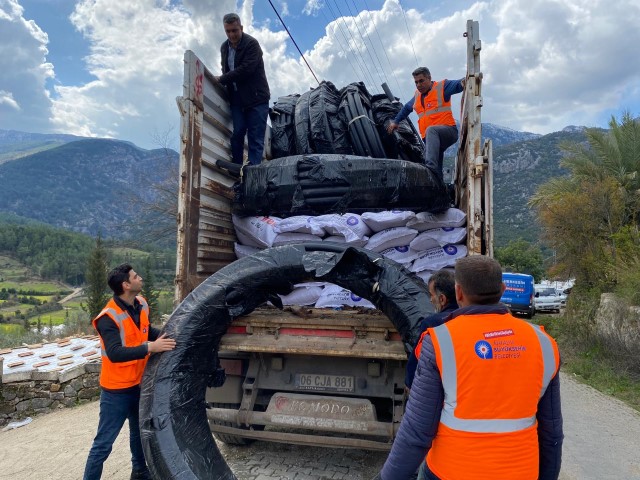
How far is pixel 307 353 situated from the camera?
300 centimetres

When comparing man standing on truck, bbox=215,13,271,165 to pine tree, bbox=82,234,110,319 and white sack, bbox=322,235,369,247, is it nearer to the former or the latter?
white sack, bbox=322,235,369,247

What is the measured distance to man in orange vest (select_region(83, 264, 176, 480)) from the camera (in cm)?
296

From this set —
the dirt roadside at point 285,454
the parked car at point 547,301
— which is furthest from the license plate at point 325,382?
the parked car at point 547,301

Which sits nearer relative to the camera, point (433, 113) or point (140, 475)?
point (140, 475)

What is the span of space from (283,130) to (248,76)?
86 centimetres

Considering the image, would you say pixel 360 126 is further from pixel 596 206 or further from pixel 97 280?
pixel 97 280

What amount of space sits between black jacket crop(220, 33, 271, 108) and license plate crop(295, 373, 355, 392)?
273 cm

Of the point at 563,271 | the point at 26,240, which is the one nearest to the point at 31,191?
the point at 26,240

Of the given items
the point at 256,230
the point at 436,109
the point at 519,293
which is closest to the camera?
the point at 256,230

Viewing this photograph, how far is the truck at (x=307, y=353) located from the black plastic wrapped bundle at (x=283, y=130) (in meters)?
1.47

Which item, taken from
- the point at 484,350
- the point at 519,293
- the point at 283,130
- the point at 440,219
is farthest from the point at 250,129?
the point at 519,293

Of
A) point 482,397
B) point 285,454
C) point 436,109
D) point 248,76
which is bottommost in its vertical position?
point 285,454

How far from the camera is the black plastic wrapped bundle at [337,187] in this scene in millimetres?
3805

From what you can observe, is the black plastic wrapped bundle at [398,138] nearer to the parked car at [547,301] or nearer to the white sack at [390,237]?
the white sack at [390,237]
